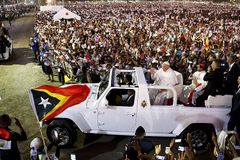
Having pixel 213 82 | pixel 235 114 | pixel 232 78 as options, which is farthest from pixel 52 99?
pixel 232 78

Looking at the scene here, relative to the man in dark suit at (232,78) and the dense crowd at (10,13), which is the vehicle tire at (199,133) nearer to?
the man in dark suit at (232,78)

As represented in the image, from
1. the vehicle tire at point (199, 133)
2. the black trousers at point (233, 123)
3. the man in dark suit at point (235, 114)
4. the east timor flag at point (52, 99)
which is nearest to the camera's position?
the man in dark suit at point (235, 114)

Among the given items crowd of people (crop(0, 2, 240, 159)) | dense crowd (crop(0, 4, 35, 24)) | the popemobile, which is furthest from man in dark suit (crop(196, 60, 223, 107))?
dense crowd (crop(0, 4, 35, 24))

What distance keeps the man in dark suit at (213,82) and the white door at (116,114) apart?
170cm

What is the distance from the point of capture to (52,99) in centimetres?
736

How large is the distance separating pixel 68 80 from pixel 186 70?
5.17m

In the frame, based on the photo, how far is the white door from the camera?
7188 mm

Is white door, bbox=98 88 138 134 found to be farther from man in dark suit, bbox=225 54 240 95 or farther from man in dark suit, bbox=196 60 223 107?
man in dark suit, bbox=225 54 240 95

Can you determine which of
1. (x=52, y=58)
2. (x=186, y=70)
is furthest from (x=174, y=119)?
(x=52, y=58)

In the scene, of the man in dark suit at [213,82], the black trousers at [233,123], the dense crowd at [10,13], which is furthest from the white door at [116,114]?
the dense crowd at [10,13]

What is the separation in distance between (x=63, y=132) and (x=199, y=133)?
11.1 feet

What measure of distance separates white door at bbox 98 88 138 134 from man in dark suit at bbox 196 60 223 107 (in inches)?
66.9

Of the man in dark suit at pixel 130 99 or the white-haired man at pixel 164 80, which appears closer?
the man in dark suit at pixel 130 99

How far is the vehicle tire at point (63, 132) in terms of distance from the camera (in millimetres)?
7273
